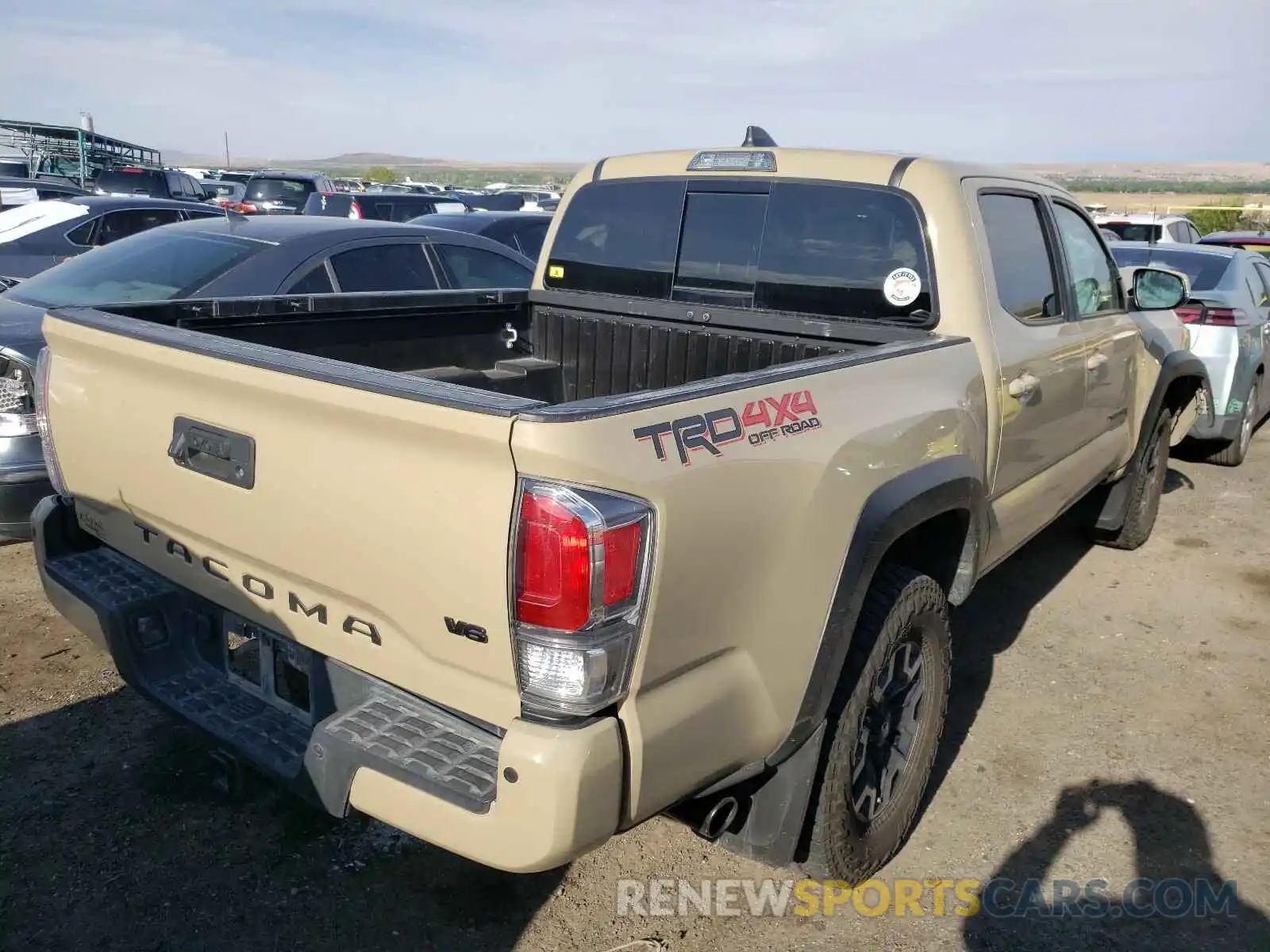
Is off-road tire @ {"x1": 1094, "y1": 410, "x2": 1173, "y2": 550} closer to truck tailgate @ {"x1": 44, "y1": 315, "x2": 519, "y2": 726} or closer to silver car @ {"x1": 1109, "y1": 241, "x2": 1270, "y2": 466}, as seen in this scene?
silver car @ {"x1": 1109, "y1": 241, "x2": 1270, "y2": 466}

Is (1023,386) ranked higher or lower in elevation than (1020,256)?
lower

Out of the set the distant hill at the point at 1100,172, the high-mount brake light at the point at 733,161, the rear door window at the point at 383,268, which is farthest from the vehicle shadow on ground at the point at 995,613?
the distant hill at the point at 1100,172

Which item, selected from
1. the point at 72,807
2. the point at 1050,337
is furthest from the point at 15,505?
the point at 1050,337

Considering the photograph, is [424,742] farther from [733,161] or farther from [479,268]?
[479,268]

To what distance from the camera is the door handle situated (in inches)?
135

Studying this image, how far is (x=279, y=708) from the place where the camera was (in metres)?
2.58

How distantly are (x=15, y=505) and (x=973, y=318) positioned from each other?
395 centimetres

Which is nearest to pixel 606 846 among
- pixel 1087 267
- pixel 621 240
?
pixel 621 240

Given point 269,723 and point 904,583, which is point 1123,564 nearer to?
point 904,583

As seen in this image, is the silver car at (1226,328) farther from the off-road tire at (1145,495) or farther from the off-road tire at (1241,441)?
the off-road tire at (1145,495)

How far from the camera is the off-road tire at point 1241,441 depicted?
25.6 ft

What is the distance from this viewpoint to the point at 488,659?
200cm

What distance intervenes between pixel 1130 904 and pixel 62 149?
35.8 m

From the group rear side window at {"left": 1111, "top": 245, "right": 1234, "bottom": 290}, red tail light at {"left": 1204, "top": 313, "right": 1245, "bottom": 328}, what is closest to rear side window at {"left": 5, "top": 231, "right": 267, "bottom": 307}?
rear side window at {"left": 1111, "top": 245, "right": 1234, "bottom": 290}
